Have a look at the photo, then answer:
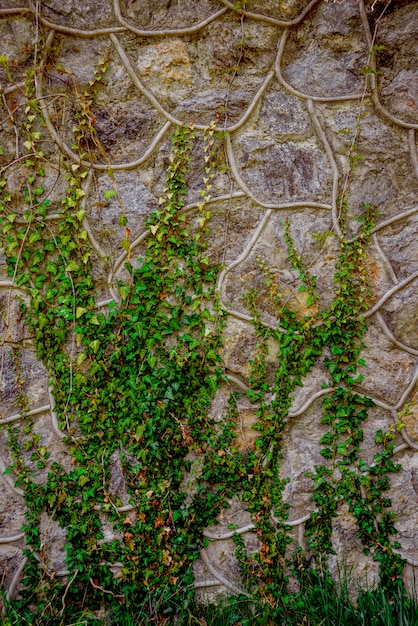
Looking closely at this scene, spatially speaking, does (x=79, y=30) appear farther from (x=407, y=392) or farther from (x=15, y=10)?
(x=407, y=392)

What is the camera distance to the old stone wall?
2.01m

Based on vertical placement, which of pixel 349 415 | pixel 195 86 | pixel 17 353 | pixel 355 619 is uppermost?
pixel 195 86

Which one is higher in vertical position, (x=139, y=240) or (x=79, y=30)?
(x=79, y=30)

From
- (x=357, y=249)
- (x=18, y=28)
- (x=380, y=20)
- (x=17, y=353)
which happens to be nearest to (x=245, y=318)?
(x=357, y=249)

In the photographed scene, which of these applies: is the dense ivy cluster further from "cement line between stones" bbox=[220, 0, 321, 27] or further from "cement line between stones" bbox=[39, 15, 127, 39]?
"cement line between stones" bbox=[220, 0, 321, 27]

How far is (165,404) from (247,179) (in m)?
1.05

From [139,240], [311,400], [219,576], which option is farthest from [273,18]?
[219,576]

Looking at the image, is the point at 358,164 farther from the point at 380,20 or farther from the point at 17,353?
the point at 17,353

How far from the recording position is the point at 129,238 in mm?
2053

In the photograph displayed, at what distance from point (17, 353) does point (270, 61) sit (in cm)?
170

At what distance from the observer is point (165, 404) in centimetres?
199

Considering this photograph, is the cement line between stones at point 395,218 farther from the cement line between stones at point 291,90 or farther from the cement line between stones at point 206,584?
the cement line between stones at point 206,584

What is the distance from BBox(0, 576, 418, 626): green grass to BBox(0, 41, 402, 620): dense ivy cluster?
0.06 meters

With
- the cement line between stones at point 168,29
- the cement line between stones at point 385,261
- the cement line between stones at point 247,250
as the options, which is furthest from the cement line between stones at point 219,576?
the cement line between stones at point 168,29
